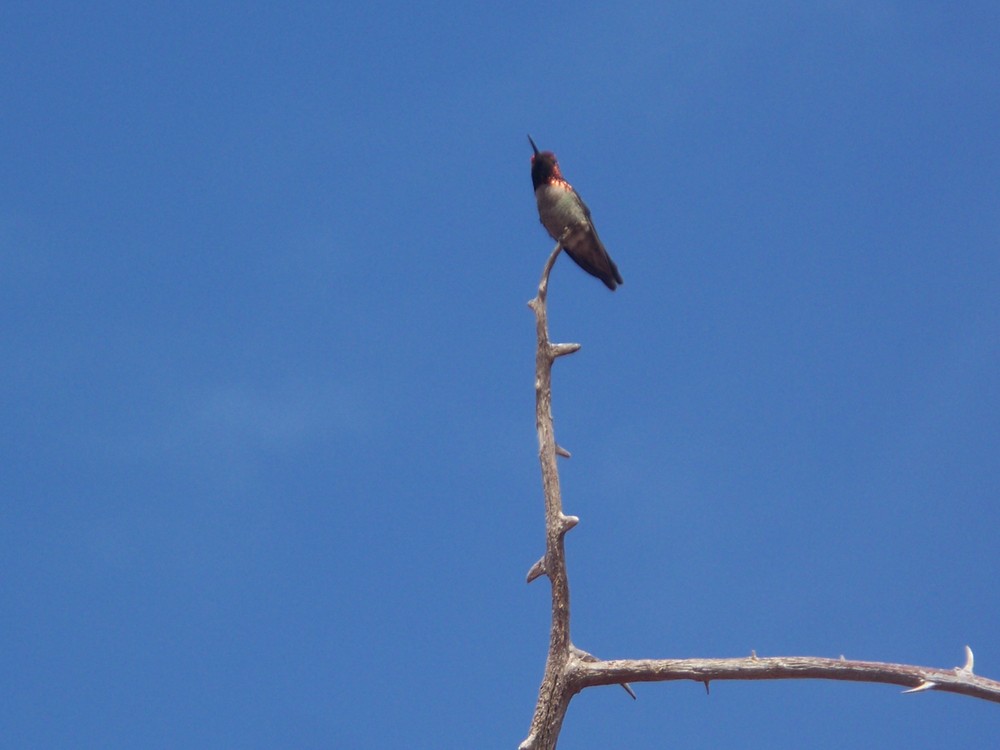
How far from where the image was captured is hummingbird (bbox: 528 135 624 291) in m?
10.6

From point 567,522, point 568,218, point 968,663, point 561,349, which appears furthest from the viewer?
point 568,218

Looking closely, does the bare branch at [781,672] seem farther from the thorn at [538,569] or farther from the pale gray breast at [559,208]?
the pale gray breast at [559,208]

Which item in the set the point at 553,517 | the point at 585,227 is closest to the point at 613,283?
the point at 585,227

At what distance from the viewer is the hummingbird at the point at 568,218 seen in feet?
34.7

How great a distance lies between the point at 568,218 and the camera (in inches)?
416

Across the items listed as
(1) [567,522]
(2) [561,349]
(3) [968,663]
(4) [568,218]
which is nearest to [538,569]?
(1) [567,522]

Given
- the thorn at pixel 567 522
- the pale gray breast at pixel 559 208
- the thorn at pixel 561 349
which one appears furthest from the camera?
the pale gray breast at pixel 559 208

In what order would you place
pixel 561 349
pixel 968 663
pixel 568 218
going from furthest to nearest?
1. pixel 568 218
2. pixel 561 349
3. pixel 968 663

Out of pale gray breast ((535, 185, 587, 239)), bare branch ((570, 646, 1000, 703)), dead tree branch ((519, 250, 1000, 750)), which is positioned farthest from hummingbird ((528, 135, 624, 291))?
bare branch ((570, 646, 1000, 703))

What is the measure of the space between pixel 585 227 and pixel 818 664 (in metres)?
4.63

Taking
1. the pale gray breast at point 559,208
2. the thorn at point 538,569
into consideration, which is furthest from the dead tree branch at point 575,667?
the pale gray breast at point 559,208

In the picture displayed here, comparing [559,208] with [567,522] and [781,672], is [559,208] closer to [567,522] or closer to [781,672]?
[567,522]

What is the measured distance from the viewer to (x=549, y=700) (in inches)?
295

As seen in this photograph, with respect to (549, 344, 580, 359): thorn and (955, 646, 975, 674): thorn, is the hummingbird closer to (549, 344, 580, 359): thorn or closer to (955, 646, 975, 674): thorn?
(549, 344, 580, 359): thorn
